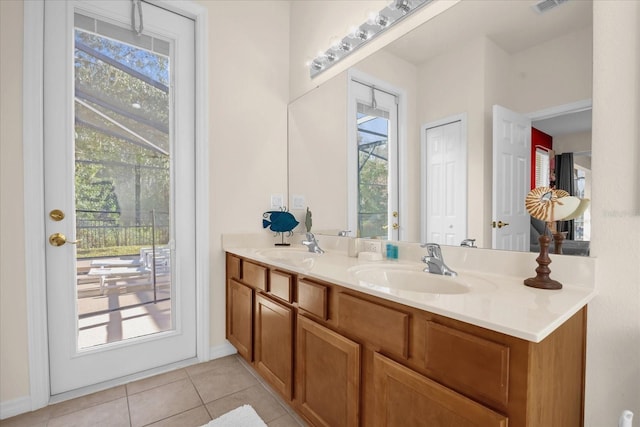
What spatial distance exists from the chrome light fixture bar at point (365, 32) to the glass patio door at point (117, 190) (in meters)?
0.90

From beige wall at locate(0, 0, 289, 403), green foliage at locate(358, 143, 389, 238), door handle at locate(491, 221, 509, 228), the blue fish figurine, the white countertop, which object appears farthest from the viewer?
the blue fish figurine

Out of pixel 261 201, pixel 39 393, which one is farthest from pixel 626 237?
pixel 39 393

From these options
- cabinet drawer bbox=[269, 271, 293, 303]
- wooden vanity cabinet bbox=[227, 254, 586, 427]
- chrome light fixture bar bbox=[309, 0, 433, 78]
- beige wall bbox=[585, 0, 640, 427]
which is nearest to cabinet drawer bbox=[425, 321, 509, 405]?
wooden vanity cabinet bbox=[227, 254, 586, 427]

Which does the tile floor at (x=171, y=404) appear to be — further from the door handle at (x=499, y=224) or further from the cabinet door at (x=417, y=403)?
the door handle at (x=499, y=224)

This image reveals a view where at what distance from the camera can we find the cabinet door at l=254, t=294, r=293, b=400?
1438 mm

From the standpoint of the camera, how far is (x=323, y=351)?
48.4 inches

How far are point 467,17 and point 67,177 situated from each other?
2.20 m

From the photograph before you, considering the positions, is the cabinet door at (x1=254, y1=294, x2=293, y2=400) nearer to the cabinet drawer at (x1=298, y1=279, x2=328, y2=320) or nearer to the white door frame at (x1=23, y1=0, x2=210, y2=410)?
the cabinet drawer at (x1=298, y1=279, x2=328, y2=320)

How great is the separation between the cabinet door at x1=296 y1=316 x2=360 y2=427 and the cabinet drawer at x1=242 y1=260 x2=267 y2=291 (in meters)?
0.37

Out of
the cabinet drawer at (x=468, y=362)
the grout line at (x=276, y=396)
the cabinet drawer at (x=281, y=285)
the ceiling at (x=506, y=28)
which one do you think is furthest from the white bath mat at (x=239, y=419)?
the ceiling at (x=506, y=28)

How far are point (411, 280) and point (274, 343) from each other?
2.56 feet

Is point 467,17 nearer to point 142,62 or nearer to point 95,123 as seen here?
point 142,62

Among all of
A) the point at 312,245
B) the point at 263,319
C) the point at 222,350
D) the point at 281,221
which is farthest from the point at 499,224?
the point at 222,350

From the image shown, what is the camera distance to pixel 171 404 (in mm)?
1649
